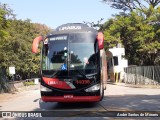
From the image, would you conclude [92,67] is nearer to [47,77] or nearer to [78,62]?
[78,62]

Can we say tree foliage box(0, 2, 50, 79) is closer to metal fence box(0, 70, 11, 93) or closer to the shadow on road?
metal fence box(0, 70, 11, 93)

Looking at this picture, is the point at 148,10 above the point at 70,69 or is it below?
above

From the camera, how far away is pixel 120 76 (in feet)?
160

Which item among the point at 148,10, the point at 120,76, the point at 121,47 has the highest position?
the point at 148,10

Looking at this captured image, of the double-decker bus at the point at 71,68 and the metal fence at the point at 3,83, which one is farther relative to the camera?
the metal fence at the point at 3,83

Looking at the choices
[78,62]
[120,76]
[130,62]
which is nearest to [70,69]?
[78,62]

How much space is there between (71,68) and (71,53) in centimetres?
65

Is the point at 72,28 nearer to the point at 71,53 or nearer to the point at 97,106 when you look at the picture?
the point at 71,53

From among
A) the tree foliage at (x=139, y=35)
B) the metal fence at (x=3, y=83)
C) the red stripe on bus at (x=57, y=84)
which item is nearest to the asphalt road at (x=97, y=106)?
the red stripe on bus at (x=57, y=84)

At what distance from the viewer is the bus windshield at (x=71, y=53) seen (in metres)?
15.4

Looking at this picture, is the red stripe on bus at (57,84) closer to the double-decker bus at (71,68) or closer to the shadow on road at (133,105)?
the double-decker bus at (71,68)

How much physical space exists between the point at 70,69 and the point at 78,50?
2.95 feet

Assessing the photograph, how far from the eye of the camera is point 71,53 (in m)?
15.6

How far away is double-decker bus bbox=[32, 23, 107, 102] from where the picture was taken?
15.3m
